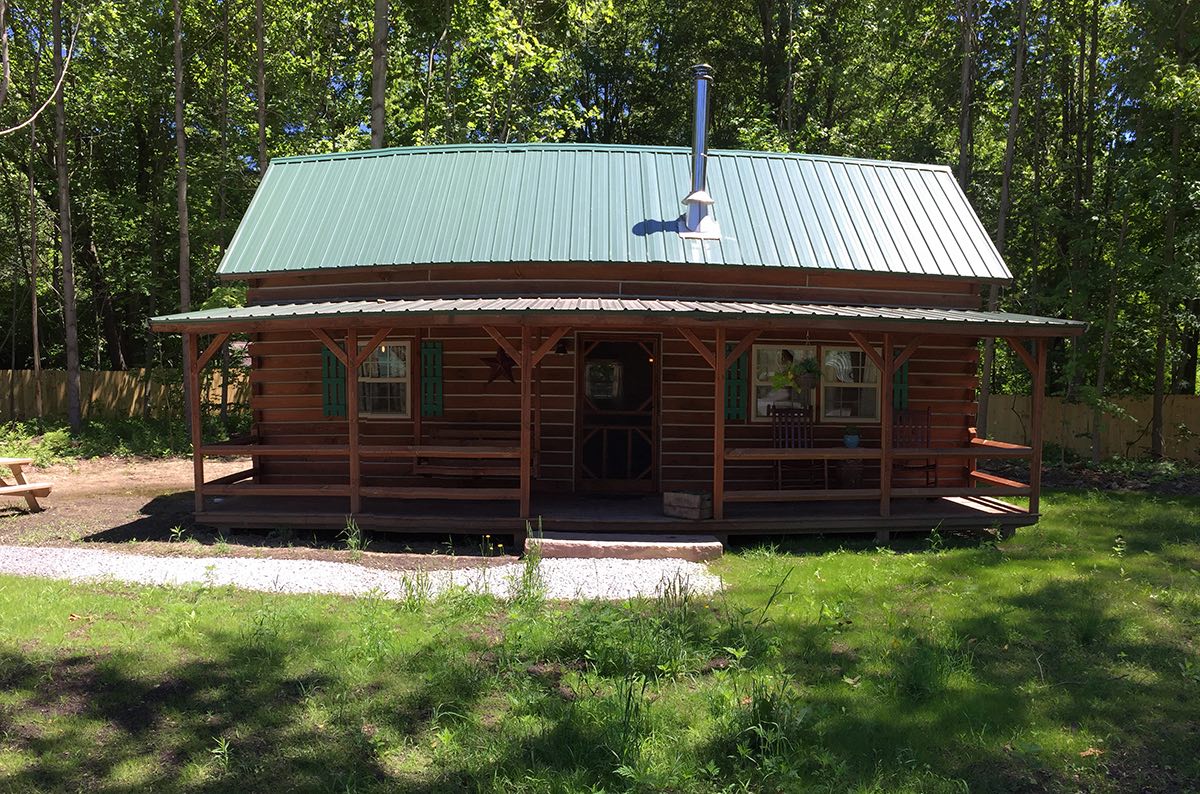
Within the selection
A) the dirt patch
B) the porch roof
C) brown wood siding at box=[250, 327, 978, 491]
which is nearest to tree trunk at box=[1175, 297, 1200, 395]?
brown wood siding at box=[250, 327, 978, 491]

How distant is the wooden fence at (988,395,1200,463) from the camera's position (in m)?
17.4

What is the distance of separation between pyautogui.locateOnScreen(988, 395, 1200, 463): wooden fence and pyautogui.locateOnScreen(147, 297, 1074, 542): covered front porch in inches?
337

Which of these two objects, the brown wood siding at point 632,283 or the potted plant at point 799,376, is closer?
the potted plant at point 799,376

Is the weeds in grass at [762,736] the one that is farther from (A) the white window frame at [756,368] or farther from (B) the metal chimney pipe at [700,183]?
(B) the metal chimney pipe at [700,183]

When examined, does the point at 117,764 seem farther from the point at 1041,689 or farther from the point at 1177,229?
the point at 1177,229

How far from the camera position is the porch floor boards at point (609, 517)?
938 centimetres

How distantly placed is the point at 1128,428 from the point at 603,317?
50.9ft

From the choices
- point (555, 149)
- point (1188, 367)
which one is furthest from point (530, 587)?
point (1188, 367)

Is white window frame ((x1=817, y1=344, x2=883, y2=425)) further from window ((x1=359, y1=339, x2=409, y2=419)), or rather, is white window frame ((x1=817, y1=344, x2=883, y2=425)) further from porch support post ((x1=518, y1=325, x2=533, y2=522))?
window ((x1=359, y1=339, x2=409, y2=419))

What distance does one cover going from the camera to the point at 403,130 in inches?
934

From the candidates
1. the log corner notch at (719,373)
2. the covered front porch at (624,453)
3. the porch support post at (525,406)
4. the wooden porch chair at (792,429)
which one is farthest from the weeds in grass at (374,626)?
the wooden porch chair at (792,429)

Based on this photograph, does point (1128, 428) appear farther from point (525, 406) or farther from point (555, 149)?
point (525, 406)

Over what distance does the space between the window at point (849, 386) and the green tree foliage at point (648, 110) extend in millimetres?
7023

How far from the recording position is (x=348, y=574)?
7.84 metres
